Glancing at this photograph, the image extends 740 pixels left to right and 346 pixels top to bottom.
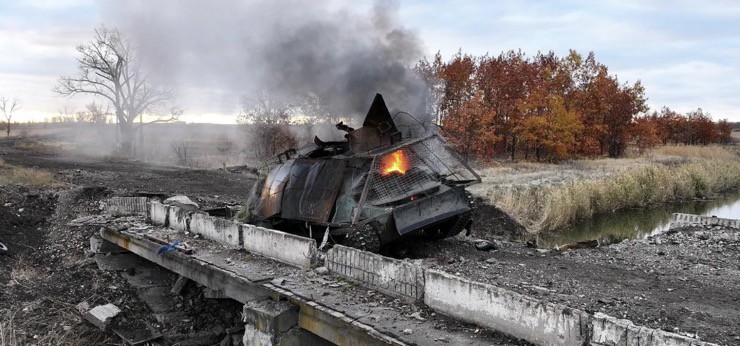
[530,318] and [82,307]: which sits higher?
[530,318]

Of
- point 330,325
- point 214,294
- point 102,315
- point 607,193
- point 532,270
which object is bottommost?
point 102,315

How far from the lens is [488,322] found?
5293 mm

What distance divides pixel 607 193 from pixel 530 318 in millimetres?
15706

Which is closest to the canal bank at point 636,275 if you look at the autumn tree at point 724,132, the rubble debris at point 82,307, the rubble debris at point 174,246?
the rubble debris at point 174,246

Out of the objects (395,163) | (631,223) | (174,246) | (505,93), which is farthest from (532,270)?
(505,93)

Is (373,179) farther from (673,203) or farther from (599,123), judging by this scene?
(599,123)

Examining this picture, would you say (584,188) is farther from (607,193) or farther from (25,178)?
(25,178)

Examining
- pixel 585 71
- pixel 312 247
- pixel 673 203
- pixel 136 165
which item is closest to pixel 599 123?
pixel 585 71

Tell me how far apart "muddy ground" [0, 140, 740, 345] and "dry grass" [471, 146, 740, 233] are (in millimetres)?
1519

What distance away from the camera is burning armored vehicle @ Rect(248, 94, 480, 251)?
28.2ft

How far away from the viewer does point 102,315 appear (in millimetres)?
8398

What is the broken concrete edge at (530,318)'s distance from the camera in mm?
4268

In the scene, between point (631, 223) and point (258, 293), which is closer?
point (258, 293)

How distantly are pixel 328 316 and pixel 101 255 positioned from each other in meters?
7.13
